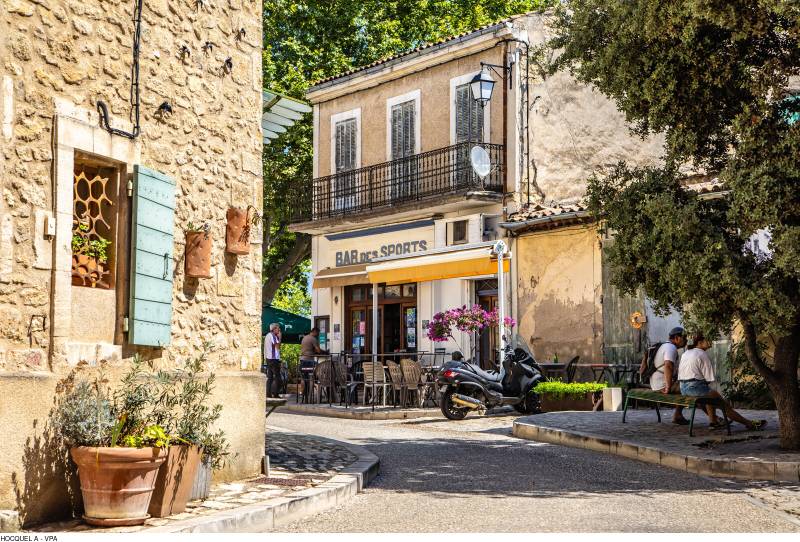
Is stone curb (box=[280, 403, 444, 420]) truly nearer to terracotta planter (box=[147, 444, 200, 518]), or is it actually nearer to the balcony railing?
the balcony railing

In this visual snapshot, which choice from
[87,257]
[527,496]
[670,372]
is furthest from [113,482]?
[670,372]

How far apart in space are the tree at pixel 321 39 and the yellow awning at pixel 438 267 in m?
10.5

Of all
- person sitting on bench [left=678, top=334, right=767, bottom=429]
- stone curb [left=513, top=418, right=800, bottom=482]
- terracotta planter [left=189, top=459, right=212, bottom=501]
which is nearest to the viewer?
terracotta planter [left=189, top=459, right=212, bottom=501]

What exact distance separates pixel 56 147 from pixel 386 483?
4453 mm

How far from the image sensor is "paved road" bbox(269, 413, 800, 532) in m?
7.32

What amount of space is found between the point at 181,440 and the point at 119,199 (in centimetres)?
199

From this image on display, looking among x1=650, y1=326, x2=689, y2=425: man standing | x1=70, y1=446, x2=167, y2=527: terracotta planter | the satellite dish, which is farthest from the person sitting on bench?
the satellite dish

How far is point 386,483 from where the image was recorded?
9.76m

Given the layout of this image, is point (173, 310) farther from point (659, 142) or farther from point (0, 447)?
point (659, 142)

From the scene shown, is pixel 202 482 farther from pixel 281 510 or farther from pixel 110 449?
pixel 110 449

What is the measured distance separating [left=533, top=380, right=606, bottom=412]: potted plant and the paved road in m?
4.51

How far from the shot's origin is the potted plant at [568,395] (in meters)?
17.9

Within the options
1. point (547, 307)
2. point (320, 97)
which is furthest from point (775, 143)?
point (320, 97)

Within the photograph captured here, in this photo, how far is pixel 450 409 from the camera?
17453 mm
